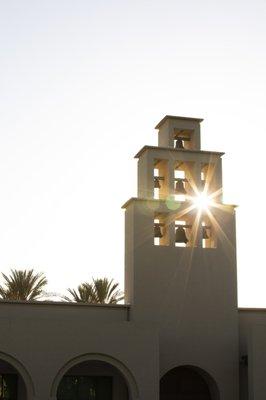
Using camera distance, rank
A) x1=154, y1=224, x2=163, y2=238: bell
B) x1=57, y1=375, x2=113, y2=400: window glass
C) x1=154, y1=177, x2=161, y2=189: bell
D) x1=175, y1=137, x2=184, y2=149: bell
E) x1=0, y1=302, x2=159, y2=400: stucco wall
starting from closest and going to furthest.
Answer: x1=0, y1=302, x2=159, y2=400: stucco wall, x1=57, y1=375, x2=113, y2=400: window glass, x1=154, y1=224, x2=163, y2=238: bell, x1=154, y1=177, x2=161, y2=189: bell, x1=175, y1=137, x2=184, y2=149: bell

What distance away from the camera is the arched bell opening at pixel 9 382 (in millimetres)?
26328

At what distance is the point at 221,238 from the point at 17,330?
798 centimetres

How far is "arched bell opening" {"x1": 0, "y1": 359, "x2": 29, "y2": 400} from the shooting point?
26.3 metres

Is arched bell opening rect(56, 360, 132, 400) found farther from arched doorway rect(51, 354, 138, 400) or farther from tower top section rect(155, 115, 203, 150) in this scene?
tower top section rect(155, 115, 203, 150)

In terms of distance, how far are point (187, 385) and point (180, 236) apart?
502cm

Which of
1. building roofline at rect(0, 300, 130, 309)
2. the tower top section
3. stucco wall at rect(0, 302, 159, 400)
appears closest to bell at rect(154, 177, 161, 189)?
the tower top section

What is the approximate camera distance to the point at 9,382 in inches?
1043

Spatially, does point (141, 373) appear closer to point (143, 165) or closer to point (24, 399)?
point (24, 399)

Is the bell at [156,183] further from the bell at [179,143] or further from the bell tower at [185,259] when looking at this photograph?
the bell at [179,143]

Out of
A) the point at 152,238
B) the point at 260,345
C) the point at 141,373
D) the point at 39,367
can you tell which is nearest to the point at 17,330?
the point at 39,367

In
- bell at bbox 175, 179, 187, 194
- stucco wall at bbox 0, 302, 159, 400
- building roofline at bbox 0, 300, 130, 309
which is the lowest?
stucco wall at bbox 0, 302, 159, 400

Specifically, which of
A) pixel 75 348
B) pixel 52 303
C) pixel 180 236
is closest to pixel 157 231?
pixel 180 236

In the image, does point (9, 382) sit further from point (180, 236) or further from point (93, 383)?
point (180, 236)

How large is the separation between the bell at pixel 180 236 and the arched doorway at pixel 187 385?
427 cm
